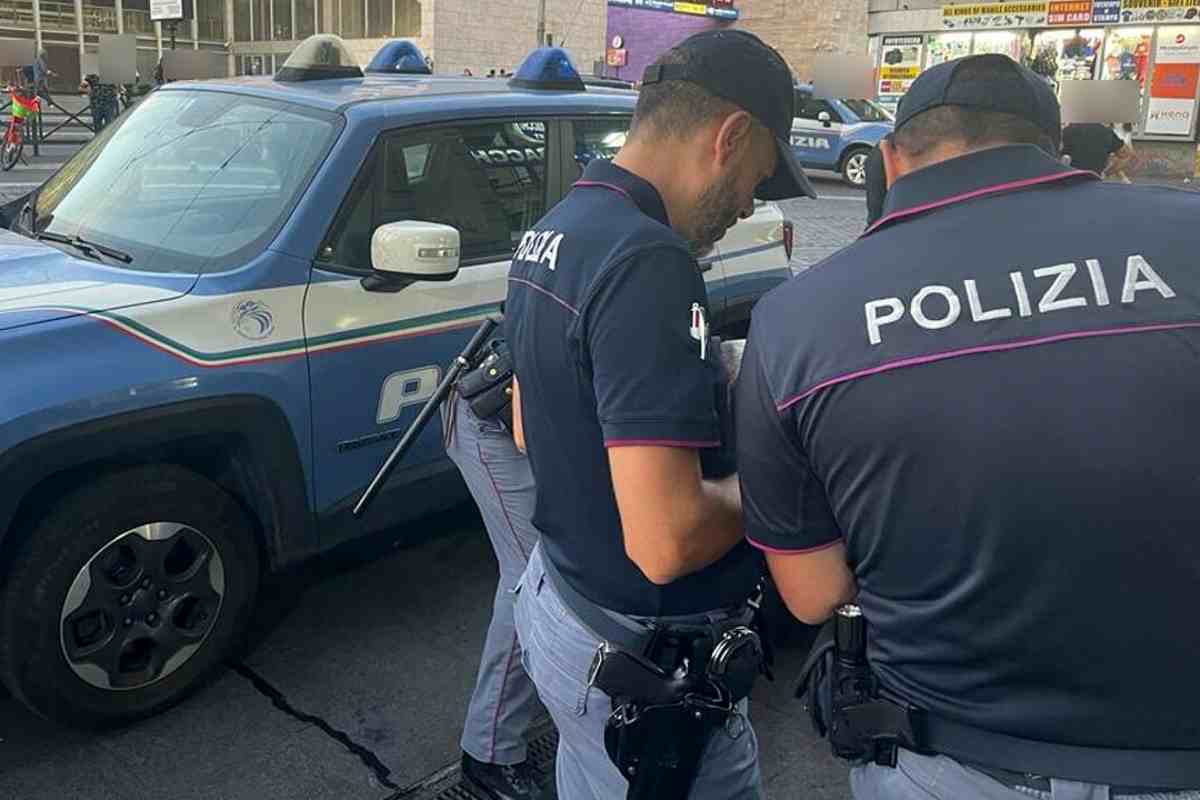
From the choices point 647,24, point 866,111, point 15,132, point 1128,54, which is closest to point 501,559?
point 15,132

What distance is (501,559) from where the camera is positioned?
265 centimetres

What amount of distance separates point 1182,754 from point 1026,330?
1.78 ft

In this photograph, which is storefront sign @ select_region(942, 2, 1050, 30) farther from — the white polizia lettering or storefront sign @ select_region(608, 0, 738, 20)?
the white polizia lettering

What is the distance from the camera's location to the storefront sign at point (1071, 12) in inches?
971

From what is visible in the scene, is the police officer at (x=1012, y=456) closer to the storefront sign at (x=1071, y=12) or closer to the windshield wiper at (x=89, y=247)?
the windshield wiper at (x=89, y=247)

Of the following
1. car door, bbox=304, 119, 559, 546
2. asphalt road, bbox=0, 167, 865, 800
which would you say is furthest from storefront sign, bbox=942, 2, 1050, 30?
asphalt road, bbox=0, 167, 865, 800

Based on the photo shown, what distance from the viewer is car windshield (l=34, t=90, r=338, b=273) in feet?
10.6

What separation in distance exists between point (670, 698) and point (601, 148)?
279 centimetres

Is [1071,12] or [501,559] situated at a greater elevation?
[1071,12]

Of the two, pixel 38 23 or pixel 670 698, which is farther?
pixel 38 23

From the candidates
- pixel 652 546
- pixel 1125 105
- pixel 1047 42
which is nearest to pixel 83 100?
pixel 1047 42

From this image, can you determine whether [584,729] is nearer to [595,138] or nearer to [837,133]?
Result: [595,138]

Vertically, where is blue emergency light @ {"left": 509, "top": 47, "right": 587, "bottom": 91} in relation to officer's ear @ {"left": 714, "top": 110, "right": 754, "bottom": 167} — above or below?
above

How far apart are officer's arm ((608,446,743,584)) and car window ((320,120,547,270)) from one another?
1912 millimetres
